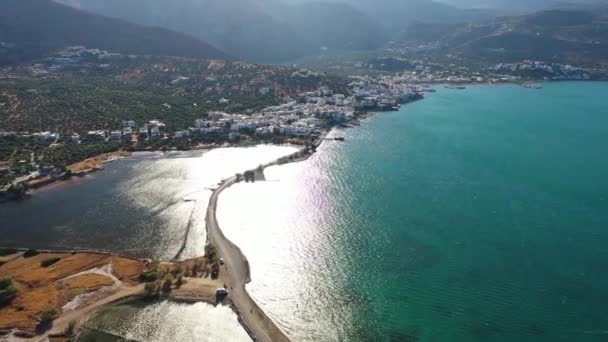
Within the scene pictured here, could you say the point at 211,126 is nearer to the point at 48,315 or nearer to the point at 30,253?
the point at 30,253

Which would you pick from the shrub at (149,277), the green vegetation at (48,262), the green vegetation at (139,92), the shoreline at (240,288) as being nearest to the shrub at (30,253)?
the green vegetation at (48,262)

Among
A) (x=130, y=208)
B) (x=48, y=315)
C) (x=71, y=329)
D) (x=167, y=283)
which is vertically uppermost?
(x=130, y=208)

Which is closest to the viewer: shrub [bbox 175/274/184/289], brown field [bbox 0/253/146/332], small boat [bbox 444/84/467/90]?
brown field [bbox 0/253/146/332]

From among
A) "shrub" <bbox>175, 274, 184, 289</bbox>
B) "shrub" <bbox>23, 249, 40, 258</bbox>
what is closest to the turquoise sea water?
"shrub" <bbox>175, 274, 184, 289</bbox>

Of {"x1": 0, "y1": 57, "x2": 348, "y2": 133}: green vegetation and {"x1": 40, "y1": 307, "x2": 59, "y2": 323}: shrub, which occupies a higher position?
{"x1": 0, "y1": 57, "x2": 348, "y2": 133}: green vegetation

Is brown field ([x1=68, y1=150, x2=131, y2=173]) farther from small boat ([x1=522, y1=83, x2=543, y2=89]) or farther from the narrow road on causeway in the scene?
small boat ([x1=522, y1=83, x2=543, y2=89])

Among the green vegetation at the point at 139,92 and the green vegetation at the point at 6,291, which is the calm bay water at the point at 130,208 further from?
the green vegetation at the point at 139,92

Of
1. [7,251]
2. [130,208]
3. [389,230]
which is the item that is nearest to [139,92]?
[130,208]

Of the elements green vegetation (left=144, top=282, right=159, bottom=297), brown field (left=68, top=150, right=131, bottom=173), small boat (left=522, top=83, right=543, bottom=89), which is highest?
small boat (left=522, top=83, right=543, bottom=89)
